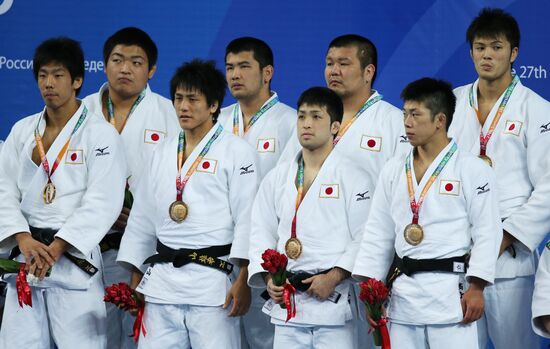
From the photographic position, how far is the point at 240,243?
5129 mm

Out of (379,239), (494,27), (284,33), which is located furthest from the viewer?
(284,33)

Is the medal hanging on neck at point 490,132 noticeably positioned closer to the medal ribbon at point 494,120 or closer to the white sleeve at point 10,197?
the medal ribbon at point 494,120

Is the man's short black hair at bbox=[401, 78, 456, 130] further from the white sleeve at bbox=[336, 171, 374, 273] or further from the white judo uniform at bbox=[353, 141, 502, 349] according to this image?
the white sleeve at bbox=[336, 171, 374, 273]

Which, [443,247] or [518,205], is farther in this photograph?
[518,205]

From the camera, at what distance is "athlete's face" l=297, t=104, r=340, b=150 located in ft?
16.7

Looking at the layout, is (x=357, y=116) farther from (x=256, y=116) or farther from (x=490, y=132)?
(x=490, y=132)

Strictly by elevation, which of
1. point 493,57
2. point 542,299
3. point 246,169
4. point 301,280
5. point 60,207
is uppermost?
point 493,57

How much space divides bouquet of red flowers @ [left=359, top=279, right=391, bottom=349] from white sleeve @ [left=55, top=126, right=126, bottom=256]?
136 cm

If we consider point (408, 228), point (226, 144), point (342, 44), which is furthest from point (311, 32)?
point (408, 228)

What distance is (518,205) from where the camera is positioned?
5293 millimetres

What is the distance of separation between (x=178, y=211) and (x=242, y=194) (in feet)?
1.07

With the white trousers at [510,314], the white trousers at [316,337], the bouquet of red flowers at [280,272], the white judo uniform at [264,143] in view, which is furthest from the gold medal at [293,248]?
the white trousers at [510,314]

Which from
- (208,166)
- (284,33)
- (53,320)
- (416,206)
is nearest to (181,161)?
(208,166)

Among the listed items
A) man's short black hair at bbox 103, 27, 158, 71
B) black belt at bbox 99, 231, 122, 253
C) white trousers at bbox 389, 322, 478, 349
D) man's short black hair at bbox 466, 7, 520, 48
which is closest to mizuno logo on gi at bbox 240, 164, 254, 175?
black belt at bbox 99, 231, 122, 253
